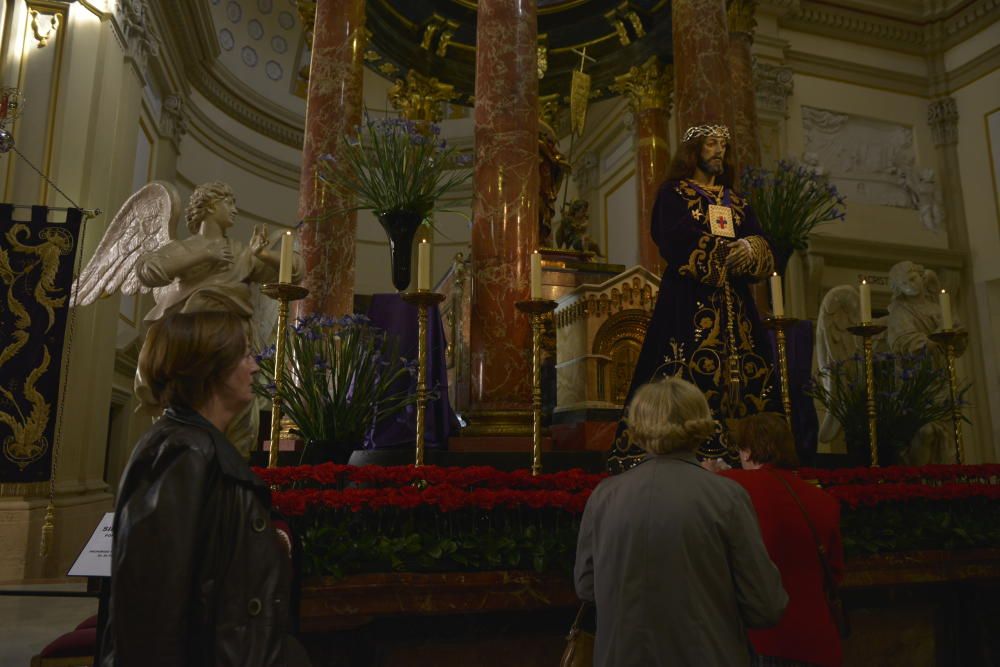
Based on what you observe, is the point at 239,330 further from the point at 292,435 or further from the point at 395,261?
the point at 292,435

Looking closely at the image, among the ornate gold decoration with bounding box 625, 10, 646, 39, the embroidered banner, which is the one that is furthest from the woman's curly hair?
the ornate gold decoration with bounding box 625, 10, 646, 39

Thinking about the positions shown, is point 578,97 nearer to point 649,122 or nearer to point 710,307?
point 649,122

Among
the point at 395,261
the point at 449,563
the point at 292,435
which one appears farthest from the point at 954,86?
the point at 449,563

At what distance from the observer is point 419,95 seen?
9703 mm

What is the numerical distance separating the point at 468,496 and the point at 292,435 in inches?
126

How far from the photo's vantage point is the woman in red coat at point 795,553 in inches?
89.5

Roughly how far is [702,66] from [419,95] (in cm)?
455

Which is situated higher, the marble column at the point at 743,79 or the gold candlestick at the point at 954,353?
the marble column at the point at 743,79

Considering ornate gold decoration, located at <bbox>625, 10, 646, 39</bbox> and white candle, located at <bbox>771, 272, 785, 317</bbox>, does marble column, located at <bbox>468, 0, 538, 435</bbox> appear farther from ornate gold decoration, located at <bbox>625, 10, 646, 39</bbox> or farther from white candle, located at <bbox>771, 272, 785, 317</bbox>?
ornate gold decoration, located at <bbox>625, 10, 646, 39</bbox>

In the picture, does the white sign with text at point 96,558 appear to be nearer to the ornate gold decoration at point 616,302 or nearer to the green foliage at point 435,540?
the green foliage at point 435,540

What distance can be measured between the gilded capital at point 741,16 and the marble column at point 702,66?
173 centimetres

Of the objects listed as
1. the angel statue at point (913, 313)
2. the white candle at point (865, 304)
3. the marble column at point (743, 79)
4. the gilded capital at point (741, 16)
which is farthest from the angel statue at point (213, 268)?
the gilded capital at point (741, 16)

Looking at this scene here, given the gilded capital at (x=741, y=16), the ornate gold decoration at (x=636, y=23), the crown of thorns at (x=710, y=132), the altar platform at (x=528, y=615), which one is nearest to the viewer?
the altar platform at (x=528, y=615)

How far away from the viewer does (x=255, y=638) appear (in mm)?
1306
